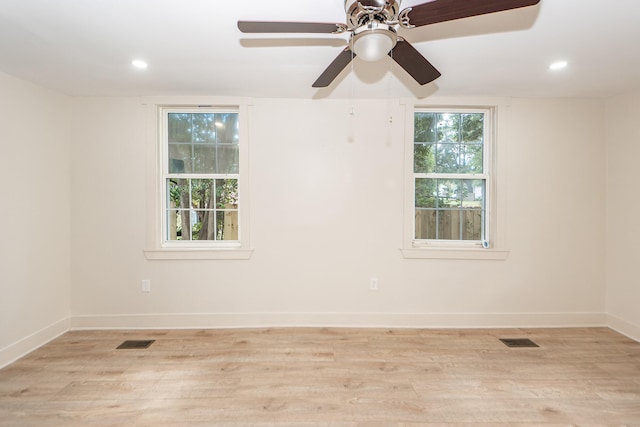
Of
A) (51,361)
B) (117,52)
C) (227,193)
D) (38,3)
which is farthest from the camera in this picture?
(227,193)

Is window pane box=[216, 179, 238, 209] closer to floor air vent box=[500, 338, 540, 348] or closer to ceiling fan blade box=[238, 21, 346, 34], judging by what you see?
ceiling fan blade box=[238, 21, 346, 34]

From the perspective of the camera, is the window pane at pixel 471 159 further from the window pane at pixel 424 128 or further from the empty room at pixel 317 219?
the window pane at pixel 424 128

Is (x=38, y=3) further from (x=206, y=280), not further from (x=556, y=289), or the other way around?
(x=556, y=289)

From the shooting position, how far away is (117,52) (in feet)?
6.95

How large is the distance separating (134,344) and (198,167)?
181 cm

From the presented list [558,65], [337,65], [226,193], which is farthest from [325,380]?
[558,65]

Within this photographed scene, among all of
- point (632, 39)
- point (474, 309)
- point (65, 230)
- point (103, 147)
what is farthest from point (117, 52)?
point (474, 309)

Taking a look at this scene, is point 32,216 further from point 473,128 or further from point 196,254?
point 473,128

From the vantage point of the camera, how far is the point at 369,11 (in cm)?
127

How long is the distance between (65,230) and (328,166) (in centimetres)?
273

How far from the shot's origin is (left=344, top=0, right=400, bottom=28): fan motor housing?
125 centimetres

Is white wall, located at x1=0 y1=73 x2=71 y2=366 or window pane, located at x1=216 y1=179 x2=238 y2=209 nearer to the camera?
white wall, located at x1=0 y1=73 x2=71 y2=366

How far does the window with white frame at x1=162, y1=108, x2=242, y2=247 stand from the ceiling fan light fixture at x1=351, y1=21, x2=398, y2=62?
6.61 feet

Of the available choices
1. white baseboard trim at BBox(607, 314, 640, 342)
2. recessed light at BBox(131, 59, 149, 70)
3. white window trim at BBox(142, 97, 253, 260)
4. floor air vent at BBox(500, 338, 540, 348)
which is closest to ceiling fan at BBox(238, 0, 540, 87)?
recessed light at BBox(131, 59, 149, 70)
